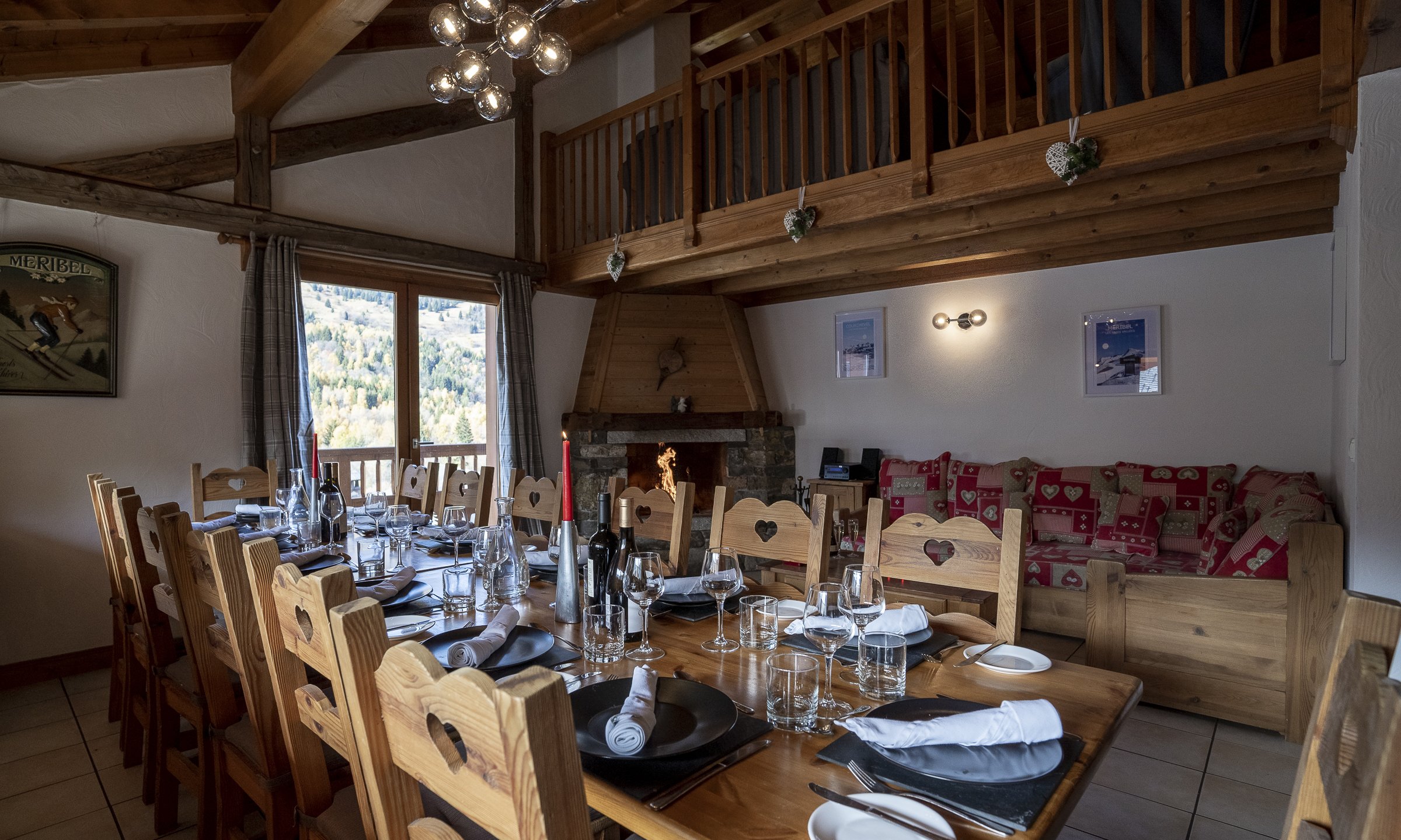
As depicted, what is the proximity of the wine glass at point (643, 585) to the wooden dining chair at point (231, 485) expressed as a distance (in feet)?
8.61

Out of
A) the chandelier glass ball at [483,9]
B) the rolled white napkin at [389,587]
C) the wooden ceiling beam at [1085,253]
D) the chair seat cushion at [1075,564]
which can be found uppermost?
the chandelier glass ball at [483,9]

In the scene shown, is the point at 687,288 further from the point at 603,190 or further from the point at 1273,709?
the point at 1273,709

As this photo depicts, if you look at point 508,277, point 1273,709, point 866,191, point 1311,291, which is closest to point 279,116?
point 508,277

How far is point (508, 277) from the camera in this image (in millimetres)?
5086

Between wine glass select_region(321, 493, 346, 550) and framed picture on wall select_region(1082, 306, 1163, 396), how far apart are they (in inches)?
174

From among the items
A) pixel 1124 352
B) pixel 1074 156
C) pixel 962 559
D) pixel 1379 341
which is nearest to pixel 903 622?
pixel 962 559

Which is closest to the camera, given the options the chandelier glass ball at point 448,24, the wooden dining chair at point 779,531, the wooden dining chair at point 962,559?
the wooden dining chair at point 962,559

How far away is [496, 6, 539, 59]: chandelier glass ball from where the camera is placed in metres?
2.15

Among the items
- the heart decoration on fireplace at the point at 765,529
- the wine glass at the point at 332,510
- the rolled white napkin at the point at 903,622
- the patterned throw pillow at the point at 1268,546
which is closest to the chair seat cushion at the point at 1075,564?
the patterned throw pillow at the point at 1268,546

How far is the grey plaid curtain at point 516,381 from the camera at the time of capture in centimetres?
505

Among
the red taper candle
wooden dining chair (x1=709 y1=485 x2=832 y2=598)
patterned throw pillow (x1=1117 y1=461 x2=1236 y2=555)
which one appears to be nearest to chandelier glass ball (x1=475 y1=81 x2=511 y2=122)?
the red taper candle

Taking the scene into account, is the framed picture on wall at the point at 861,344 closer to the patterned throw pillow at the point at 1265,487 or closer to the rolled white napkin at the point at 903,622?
the patterned throw pillow at the point at 1265,487

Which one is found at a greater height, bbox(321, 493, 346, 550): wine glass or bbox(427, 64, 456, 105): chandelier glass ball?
bbox(427, 64, 456, 105): chandelier glass ball

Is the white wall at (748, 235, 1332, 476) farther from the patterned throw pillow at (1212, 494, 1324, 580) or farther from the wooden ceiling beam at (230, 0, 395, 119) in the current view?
the wooden ceiling beam at (230, 0, 395, 119)
